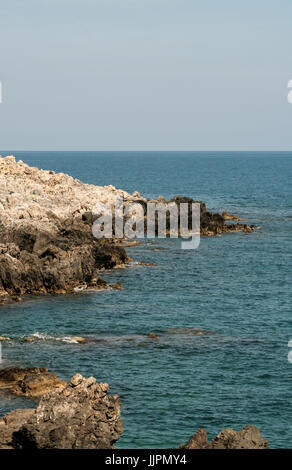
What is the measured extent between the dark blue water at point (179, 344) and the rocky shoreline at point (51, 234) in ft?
10.6

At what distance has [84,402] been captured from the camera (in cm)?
3544

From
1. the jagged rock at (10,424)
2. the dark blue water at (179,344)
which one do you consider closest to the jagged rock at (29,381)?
the dark blue water at (179,344)

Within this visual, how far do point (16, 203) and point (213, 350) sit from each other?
153 ft

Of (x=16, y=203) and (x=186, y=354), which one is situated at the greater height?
(x=16, y=203)

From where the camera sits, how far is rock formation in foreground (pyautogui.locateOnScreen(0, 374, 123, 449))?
111 feet

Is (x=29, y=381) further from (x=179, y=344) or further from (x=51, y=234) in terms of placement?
(x=51, y=234)

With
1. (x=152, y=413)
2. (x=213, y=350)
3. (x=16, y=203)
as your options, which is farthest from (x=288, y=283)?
(x=152, y=413)

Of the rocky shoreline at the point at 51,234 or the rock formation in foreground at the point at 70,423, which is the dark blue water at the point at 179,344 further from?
the rock formation in foreground at the point at 70,423

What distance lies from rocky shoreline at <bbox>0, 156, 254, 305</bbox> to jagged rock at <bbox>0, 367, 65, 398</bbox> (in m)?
22.5

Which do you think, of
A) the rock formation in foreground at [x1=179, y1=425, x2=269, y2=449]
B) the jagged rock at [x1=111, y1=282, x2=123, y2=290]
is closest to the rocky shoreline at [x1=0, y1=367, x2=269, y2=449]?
the rock formation in foreground at [x1=179, y1=425, x2=269, y2=449]

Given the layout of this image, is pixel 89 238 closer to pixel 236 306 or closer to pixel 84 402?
pixel 236 306
